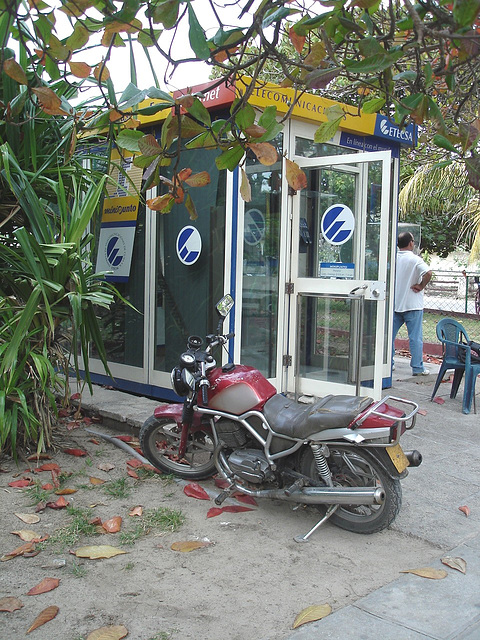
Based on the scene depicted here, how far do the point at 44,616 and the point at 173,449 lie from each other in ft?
6.69

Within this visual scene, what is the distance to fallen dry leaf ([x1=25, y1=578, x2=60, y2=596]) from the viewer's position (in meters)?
3.32

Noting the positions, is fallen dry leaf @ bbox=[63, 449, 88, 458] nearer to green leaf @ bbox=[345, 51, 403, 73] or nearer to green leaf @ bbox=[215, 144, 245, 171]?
green leaf @ bbox=[215, 144, 245, 171]

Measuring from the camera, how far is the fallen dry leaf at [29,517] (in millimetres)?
4156

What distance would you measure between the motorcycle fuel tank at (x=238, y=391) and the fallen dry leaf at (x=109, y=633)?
5.43 feet

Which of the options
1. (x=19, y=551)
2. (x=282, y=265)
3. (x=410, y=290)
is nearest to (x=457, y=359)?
(x=410, y=290)

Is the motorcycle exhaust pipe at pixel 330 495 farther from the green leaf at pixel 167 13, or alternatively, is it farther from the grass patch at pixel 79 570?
the green leaf at pixel 167 13

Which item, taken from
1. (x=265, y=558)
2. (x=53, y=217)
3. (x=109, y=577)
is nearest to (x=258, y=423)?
(x=265, y=558)

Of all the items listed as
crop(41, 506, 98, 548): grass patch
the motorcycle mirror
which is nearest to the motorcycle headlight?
the motorcycle mirror

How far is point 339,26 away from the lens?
266cm

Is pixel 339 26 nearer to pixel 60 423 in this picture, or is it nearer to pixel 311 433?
pixel 311 433

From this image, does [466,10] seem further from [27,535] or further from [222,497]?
[27,535]

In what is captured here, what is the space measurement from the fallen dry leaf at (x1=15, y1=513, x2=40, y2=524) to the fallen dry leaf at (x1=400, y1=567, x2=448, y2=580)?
7.29ft

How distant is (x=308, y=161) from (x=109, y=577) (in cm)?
440

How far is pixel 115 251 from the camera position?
284 inches
